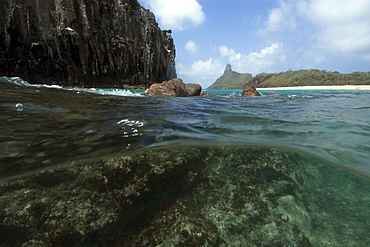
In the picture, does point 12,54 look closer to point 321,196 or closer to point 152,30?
point 152,30

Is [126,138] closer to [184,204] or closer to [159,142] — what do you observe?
[159,142]

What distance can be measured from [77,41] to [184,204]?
84.0 feet

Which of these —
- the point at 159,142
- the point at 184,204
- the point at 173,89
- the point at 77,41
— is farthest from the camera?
the point at 77,41

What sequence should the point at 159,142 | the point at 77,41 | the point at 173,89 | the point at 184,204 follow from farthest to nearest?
the point at 77,41 < the point at 173,89 < the point at 159,142 < the point at 184,204

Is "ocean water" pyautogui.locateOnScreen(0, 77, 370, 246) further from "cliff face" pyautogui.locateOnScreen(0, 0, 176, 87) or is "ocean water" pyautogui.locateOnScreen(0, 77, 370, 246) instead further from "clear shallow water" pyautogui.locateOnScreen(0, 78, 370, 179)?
"cliff face" pyautogui.locateOnScreen(0, 0, 176, 87)

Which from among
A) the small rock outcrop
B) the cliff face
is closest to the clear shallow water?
the small rock outcrop

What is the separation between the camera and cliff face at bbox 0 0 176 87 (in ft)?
58.5

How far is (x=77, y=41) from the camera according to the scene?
69.7 ft

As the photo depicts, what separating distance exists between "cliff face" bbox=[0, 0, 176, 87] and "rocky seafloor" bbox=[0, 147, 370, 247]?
929 inches

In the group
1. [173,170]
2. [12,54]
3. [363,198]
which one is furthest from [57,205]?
[12,54]

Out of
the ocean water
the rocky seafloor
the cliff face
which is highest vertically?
the cliff face

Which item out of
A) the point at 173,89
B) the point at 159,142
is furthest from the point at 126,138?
the point at 173,89

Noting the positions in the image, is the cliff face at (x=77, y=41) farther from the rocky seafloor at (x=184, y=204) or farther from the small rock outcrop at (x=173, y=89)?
the rocky seafloor at (x=184, y=204)

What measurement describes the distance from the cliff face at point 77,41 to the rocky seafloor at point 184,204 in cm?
2360
